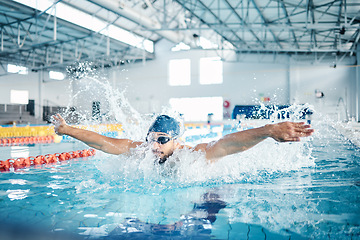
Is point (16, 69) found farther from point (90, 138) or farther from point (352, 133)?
point (90, 138)

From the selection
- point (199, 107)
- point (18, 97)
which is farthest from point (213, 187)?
point (18, 97)

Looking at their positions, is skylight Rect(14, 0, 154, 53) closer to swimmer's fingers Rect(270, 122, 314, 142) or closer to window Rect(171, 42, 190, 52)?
window Rect(171, 42, 190, 52)

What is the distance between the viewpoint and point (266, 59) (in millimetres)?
20141

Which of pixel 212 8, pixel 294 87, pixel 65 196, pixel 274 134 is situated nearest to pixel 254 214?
pixel 274 134

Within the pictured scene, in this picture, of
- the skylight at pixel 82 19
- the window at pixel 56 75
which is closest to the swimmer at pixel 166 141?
the skylight at pixel 82 19

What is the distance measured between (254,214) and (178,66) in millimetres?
21480

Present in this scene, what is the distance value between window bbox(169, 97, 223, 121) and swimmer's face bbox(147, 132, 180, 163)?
60.6 feet

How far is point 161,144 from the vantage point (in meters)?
2.87

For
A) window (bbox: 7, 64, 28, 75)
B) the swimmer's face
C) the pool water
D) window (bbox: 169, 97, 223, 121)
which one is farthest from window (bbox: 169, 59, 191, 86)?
the swimmer's face

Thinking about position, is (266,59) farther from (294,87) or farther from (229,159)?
(229,159)

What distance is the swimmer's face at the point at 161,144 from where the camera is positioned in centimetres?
287

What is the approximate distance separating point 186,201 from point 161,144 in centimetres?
67

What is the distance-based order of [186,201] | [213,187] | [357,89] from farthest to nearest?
[357,89]
[213,187]
[186,201]

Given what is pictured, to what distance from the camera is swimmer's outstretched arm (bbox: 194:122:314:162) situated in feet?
6.69
